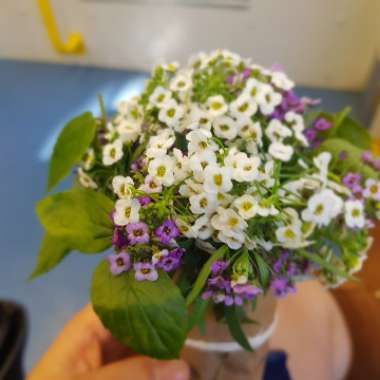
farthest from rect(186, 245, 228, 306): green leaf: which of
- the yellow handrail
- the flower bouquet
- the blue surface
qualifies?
the yellow handrail

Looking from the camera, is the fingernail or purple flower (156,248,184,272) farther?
the fingernail

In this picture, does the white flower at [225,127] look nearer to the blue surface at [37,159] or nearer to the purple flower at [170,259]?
the purple flower at [170,259]

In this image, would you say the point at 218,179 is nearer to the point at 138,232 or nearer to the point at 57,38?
the point at 138,232

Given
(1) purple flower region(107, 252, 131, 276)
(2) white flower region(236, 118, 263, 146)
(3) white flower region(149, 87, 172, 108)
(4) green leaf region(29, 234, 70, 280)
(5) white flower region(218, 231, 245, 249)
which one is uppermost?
(3) white flower region(149, 87, 172, 108)

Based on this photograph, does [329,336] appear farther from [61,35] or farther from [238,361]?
[61,35]

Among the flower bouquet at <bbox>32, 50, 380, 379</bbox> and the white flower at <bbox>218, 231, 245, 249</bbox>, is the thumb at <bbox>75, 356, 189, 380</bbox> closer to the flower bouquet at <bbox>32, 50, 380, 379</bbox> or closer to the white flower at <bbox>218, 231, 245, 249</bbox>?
the flower bouquet at <bbox>32, 50, 380, 379</bbox>
